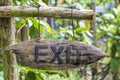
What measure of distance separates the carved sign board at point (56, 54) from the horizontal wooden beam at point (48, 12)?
12cm

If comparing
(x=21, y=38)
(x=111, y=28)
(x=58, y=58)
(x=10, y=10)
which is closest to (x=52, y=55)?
(x=58, y=58)

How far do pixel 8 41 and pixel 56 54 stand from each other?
0.88 ft

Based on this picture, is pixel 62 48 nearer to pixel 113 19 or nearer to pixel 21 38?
pixel 21 38

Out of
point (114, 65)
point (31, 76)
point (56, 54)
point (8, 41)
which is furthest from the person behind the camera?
point (114, 65)

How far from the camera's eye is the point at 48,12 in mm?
1418

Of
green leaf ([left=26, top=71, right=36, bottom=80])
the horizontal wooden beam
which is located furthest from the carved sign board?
green leaf ([left=26, top=71, right=36, bottom=80])

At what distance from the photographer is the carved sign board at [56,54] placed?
136 cm

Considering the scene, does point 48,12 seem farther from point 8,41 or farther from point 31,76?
point 31,76

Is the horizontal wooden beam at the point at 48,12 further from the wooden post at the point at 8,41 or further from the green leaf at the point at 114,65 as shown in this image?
the green leaf at the point at 114,65

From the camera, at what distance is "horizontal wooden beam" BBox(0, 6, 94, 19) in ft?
4.60

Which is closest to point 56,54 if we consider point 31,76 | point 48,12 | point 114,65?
point 48,12

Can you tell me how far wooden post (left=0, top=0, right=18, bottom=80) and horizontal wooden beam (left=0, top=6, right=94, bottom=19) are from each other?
49 mm

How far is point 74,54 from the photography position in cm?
137

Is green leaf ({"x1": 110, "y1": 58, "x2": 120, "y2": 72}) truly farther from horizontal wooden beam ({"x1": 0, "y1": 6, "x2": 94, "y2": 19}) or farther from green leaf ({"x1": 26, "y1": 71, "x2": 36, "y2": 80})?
horizontal wooden beam ({"x1": 0, "y1": 6, "x2": 94, "y2": 19})
